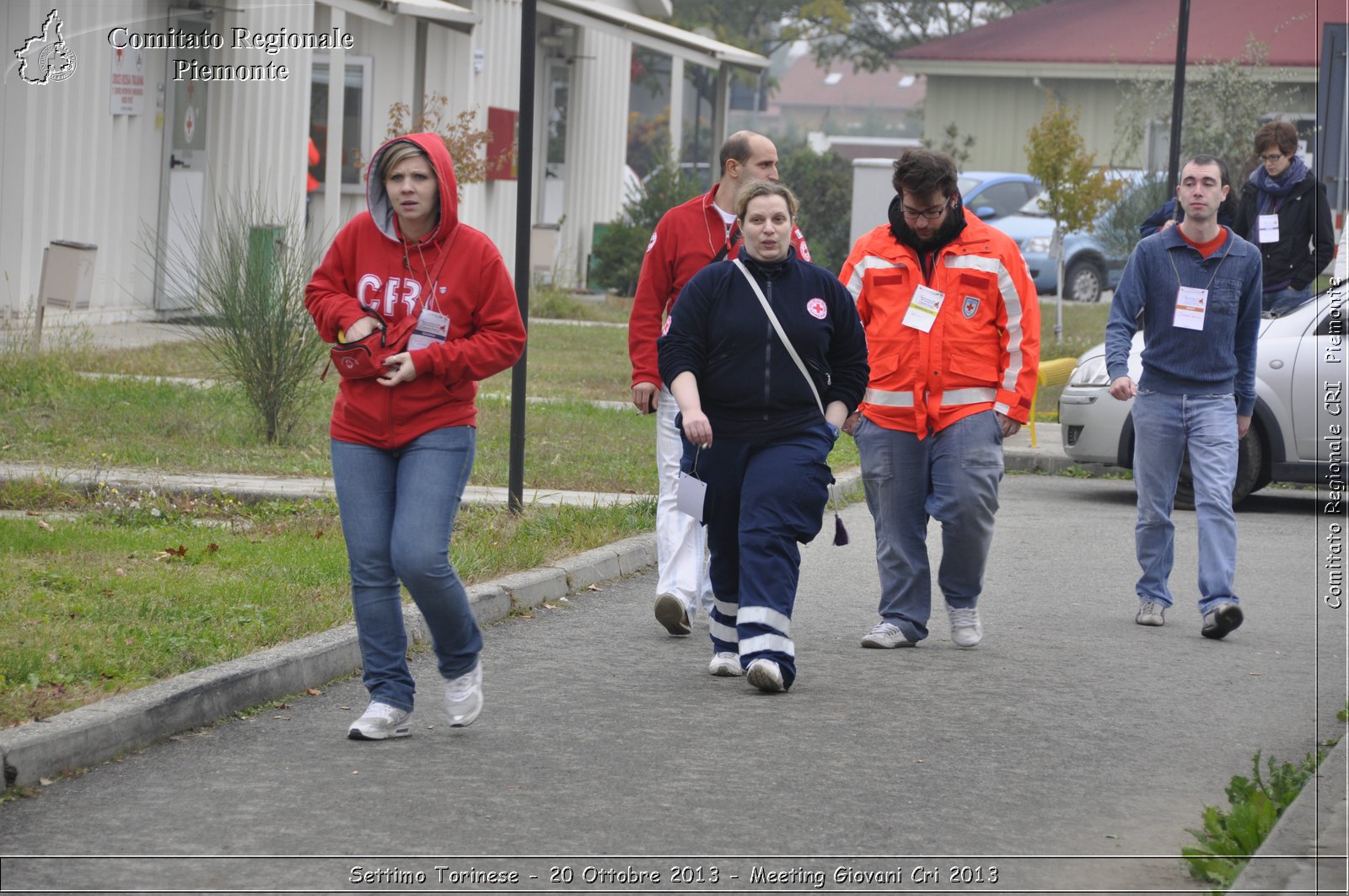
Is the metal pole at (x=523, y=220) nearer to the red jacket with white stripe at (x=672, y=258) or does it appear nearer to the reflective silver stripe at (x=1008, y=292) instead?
the red jacket with white stripe at (x=672, y=258)

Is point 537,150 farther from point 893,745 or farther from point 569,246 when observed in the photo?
point 893,745

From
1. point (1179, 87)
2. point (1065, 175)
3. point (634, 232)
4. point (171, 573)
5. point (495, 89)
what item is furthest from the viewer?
point (634, 232)

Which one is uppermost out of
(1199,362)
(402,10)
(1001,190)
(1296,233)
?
(402,10)

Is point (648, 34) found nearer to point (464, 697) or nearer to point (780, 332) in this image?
point (780, 332)

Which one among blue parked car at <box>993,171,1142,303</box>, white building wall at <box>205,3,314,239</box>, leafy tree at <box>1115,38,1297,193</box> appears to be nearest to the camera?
white building wall at <box>205,3,314,239</box>

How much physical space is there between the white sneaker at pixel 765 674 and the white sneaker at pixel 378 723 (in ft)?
4.29

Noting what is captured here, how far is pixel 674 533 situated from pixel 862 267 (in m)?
1.31

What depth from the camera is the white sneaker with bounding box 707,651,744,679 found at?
277 inches

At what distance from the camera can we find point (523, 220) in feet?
31.9

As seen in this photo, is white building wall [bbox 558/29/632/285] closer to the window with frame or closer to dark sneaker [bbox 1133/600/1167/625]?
the window with frame

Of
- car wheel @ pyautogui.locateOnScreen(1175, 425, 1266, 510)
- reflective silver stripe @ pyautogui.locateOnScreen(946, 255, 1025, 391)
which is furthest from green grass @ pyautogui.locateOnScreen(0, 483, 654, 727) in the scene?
car wheel @ pyautogui.locateOnScreen(1175, 425, 1266, 510)

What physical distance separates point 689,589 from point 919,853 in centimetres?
286

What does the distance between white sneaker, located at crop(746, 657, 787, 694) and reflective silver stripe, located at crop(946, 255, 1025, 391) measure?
158cm

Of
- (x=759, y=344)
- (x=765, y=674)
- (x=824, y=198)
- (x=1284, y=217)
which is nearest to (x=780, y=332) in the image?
(x=759, y=344)
